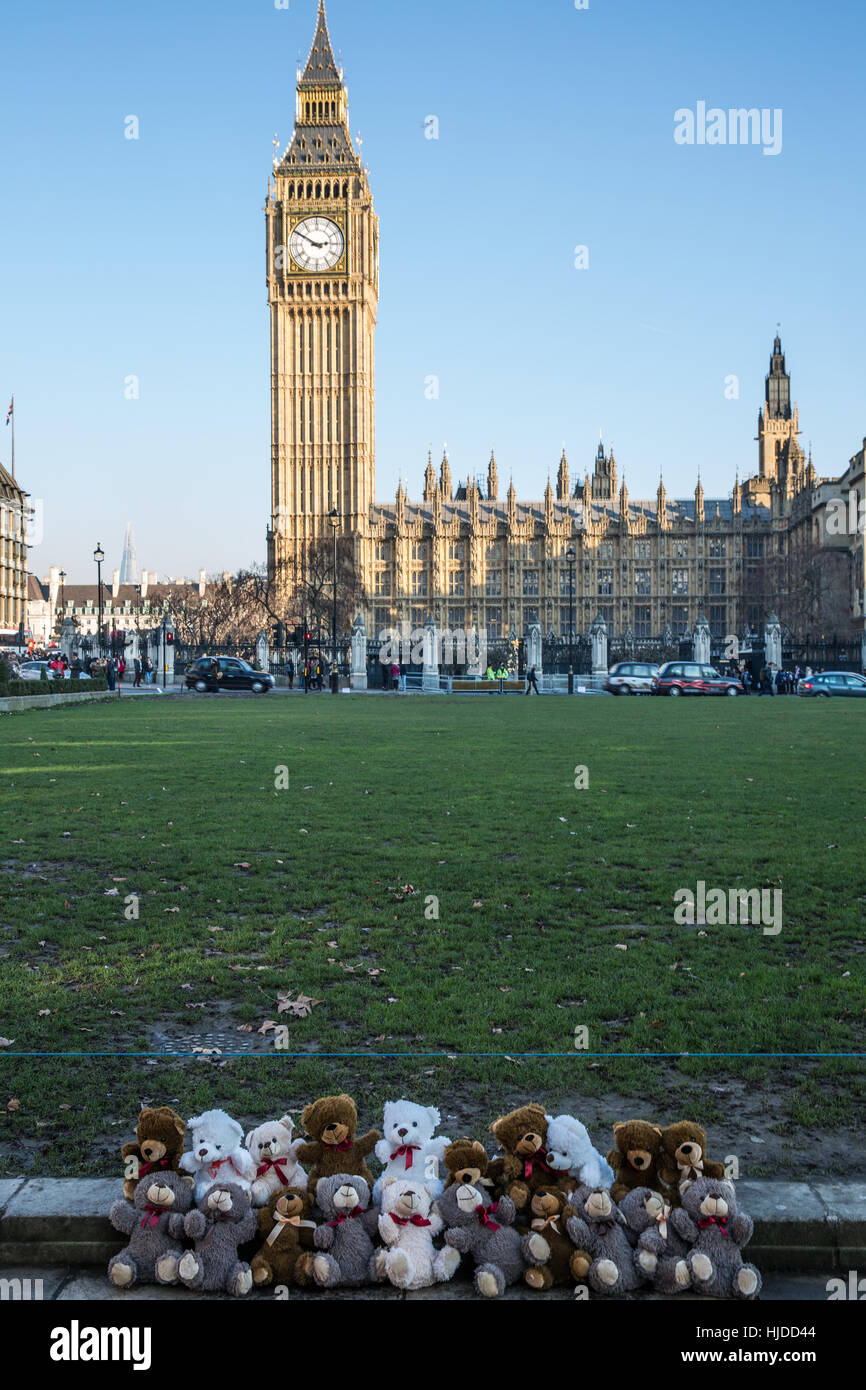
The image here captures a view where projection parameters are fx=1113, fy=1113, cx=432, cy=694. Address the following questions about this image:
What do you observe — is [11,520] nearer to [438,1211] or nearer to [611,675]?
[611,675]

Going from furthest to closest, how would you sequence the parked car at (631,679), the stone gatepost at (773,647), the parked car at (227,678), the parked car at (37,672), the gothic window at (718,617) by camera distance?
the gothic window at (718,617), the stone gatepost at (773,647), the parked car at (631,679), the parked car at (227,678), the parked car at (37,672)

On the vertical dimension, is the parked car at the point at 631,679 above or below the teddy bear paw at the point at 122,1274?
above

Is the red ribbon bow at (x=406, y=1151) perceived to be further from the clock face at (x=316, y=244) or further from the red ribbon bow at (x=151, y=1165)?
the clock face at (x=316, y=244)

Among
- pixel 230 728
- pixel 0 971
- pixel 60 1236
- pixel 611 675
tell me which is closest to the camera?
pixel 60 1236

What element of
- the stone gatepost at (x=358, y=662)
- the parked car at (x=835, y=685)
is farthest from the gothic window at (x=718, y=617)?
the stone gatepost at (x=358, y=662)

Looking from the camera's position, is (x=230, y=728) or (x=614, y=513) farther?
(x=614, y=513)

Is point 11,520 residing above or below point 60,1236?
above

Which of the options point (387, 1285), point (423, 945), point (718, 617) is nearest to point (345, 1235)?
point (387, 1285)

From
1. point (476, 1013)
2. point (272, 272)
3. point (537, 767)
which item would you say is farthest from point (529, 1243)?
point (272, 272)

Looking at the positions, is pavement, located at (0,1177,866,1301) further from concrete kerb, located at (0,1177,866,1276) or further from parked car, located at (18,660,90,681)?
parked car, located at (18,660,90,681)

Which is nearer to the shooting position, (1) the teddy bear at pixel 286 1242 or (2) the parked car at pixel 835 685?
(1) the teddy bear at pixel 286 1242

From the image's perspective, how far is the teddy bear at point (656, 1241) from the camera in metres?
2.94

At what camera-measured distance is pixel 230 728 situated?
22.0 metres
